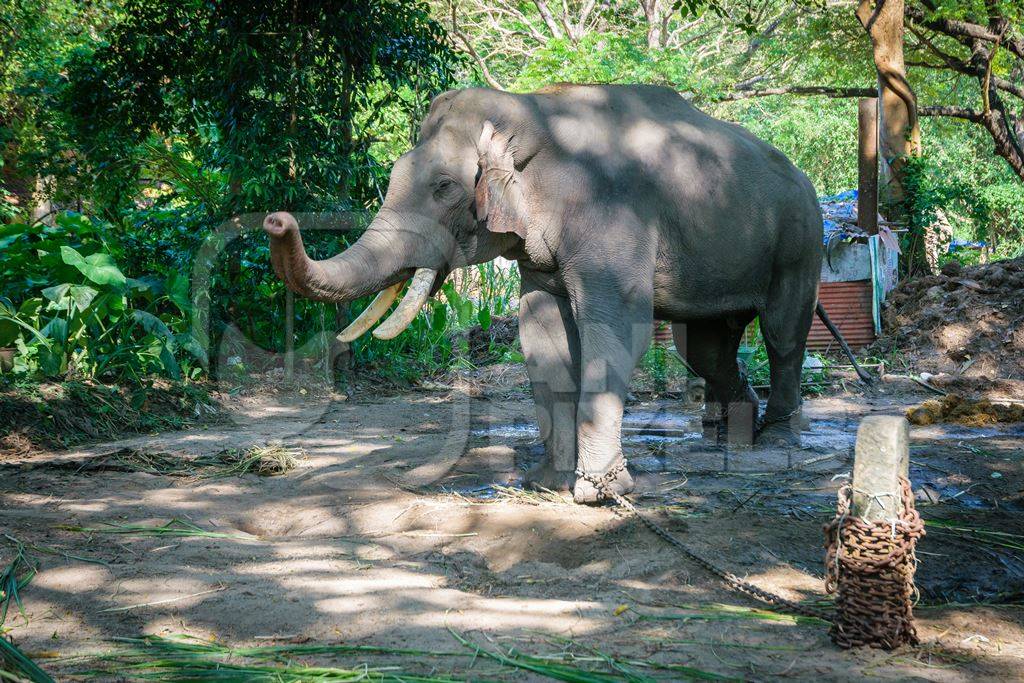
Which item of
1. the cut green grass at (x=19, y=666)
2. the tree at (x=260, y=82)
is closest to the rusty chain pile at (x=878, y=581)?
the cut green grass at (x=19, y=666)

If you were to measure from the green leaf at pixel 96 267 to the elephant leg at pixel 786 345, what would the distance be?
488 cm

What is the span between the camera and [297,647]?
297 centimetres

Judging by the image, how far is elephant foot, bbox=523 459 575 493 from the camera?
5301 millimetres

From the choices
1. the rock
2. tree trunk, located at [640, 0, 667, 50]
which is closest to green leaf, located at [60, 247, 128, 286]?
the rock

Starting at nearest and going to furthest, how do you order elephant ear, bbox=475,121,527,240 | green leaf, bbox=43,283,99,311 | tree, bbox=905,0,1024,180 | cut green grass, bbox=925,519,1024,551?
cut green grass, bbox=925,519,1024,551
elephant ear, bbox=475,121,527,240
green leaf, bbox=43,283,99,311
tree, bbox=905,0,1024,180

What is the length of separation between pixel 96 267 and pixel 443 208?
3.99 meters

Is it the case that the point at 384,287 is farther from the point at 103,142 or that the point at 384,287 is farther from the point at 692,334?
the point at 103,142

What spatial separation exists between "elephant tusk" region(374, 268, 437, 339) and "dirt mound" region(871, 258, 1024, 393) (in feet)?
20.1

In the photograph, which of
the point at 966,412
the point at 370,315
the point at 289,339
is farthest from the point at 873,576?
the point at 289,339

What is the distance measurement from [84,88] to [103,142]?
0.55 metres

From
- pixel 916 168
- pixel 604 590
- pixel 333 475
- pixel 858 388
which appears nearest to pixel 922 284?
pixel 916 168

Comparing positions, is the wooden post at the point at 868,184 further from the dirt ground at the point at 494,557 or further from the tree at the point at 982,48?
the dirt ground at the point at 494,557

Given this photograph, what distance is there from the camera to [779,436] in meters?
6.50

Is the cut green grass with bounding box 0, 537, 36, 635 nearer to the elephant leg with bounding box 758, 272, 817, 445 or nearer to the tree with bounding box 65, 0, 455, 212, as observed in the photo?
the elephant leg with bounding box 758, 272, 817, 445
